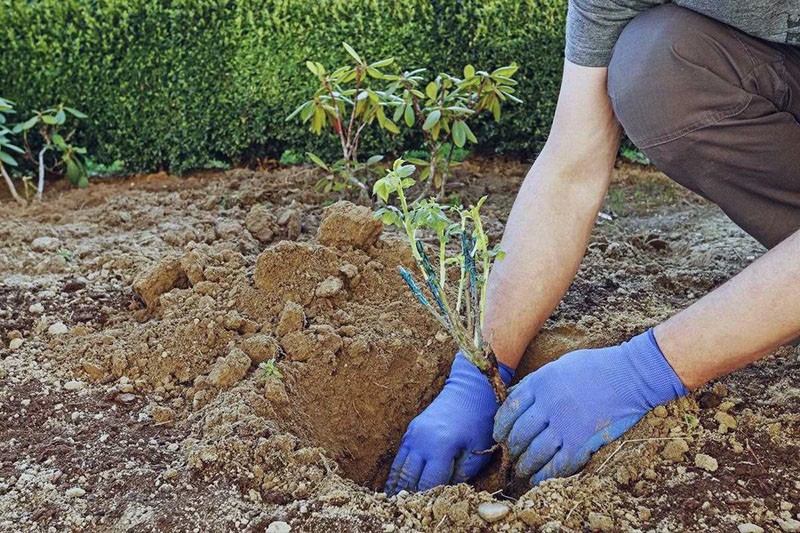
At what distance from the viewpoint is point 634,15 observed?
2.11 m

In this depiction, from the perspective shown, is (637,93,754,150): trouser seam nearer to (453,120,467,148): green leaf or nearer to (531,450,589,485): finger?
(531,450,589,485): finger

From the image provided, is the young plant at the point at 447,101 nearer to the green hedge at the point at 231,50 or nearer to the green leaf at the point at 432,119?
the green leaf at the point at 432,119

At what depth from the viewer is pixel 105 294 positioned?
246 cm

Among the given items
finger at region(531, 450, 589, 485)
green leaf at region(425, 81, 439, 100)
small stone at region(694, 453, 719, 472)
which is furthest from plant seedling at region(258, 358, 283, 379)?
green leaf at region(425, 81, 439, 100)

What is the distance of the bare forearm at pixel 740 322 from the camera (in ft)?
5.65

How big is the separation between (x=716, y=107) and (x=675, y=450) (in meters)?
0.76

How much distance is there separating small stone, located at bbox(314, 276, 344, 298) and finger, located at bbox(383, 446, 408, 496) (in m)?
0.49

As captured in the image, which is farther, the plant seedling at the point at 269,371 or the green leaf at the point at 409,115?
the green leaf at the point at 409,115

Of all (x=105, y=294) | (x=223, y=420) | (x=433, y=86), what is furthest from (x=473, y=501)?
(x=433, y=86)

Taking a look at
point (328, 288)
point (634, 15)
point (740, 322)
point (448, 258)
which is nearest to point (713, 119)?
point (634, 15)

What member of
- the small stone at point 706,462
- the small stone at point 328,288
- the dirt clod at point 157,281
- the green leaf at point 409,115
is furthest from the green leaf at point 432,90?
the small stone at point 706,462

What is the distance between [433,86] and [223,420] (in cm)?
153

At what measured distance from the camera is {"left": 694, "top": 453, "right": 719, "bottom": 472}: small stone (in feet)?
5.64

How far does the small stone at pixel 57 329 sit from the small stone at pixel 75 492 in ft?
2.14
